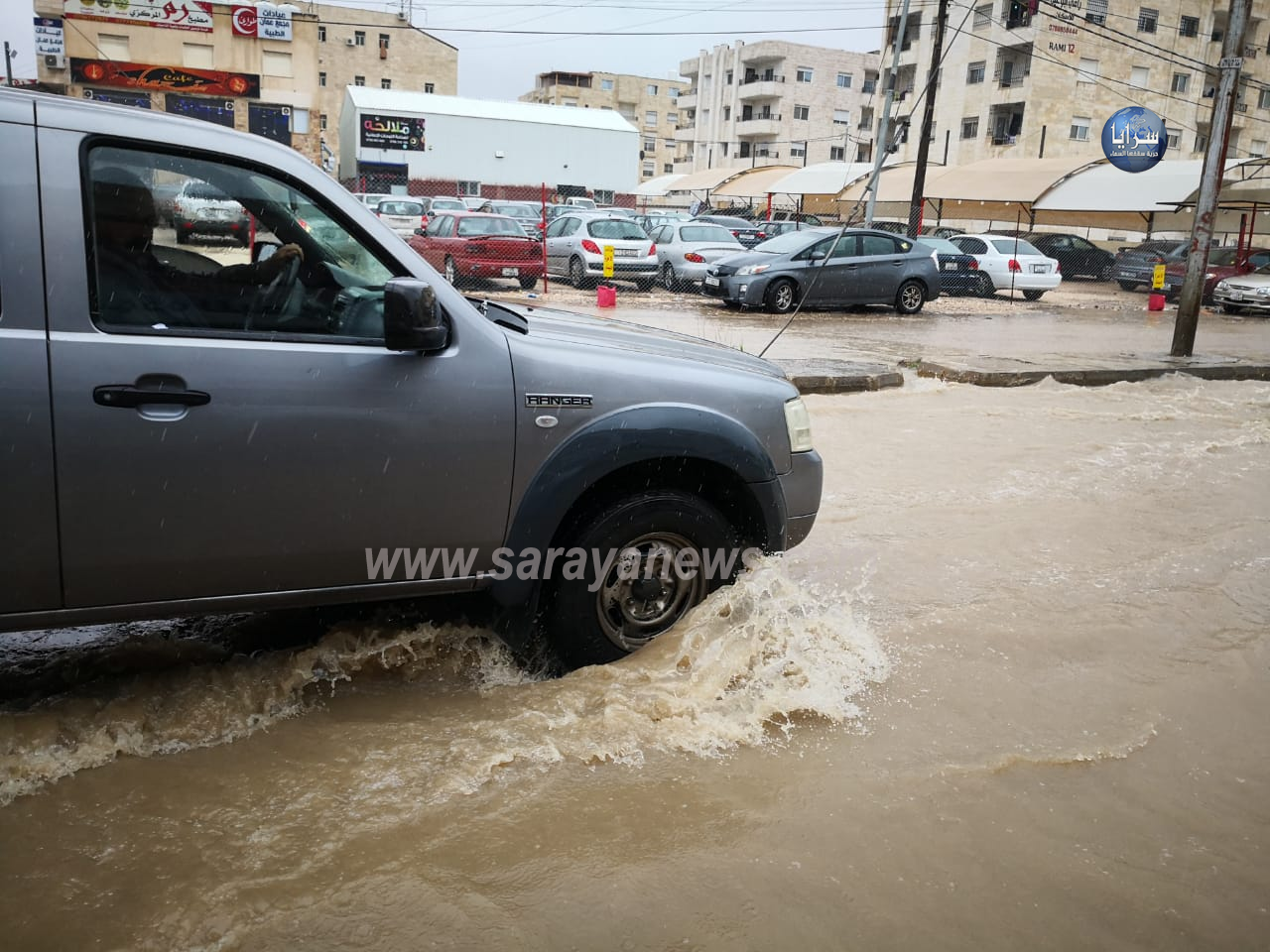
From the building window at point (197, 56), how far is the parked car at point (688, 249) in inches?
1756

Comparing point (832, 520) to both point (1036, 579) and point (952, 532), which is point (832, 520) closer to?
point (952, 532)

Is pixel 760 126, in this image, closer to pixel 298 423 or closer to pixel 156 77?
pixel 156 77

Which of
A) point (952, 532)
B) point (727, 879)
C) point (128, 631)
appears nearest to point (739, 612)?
point (727, 879)

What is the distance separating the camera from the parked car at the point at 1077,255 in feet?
110

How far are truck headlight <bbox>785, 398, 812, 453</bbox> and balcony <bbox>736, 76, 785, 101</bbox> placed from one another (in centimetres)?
8083

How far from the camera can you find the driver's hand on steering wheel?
10.6ft

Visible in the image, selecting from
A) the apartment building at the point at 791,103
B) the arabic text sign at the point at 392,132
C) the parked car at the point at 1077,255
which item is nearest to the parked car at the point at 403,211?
the parked car at the point at 1077,255

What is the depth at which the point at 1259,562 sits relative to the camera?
585 cm

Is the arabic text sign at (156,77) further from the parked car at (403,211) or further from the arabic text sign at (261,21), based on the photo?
the parked car at (403,211)

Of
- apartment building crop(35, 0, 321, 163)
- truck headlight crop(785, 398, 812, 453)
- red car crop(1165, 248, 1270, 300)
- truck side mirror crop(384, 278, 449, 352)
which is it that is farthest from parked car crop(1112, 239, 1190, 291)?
apartment building crop(35, 0, 321, 163)

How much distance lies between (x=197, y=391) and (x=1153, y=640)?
409 cm

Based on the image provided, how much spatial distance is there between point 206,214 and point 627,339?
59.7 inches

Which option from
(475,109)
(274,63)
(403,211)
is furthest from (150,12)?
(403,211)

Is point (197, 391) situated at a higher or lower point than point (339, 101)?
lower
